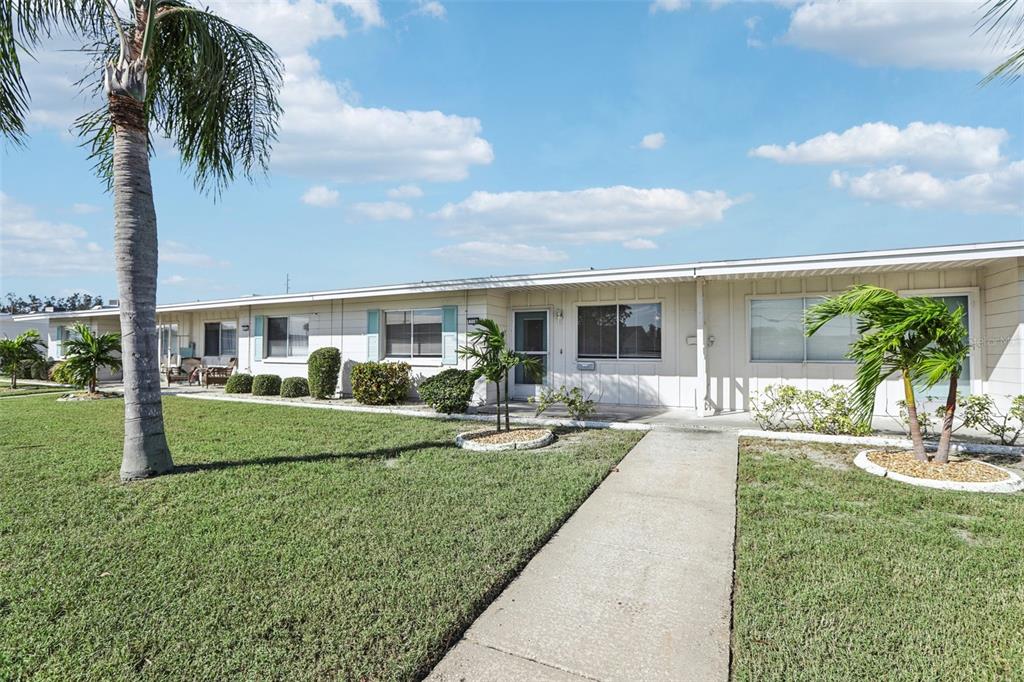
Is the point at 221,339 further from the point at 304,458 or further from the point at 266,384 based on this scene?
the point at 304,458

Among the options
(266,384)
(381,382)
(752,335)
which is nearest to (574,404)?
(752,335)

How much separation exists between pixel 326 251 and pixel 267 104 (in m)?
12.4

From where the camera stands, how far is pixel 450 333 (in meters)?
10.8

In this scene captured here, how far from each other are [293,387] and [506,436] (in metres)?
7.70

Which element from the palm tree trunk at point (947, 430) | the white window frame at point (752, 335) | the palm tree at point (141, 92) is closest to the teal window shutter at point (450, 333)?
the palm tree at point (141, 92)

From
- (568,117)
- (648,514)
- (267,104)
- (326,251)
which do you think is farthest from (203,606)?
(326,251)

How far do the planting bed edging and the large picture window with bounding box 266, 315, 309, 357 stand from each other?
36.1 ft

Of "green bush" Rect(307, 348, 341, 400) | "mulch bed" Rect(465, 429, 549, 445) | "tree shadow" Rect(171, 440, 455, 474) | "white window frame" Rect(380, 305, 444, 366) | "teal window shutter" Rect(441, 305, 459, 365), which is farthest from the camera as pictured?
"green bush" Rect(307, 348, 341, 400)

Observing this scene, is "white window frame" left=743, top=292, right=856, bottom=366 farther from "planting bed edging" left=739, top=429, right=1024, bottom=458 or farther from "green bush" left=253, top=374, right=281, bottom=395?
"green bush" left=253, top=374, right=281, bottom=395

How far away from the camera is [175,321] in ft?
57.2

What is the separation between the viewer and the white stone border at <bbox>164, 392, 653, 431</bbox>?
25.0 feet

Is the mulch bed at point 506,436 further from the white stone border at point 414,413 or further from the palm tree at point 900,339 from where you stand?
the palm tree at point 900,339

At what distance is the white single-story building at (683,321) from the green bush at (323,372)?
0.48 meters

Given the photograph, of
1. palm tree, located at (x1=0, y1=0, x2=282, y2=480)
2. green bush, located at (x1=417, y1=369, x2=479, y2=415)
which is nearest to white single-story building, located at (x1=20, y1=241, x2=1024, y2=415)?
green bush, located at (x1=417, y1=369, x2=479, y2=415)
